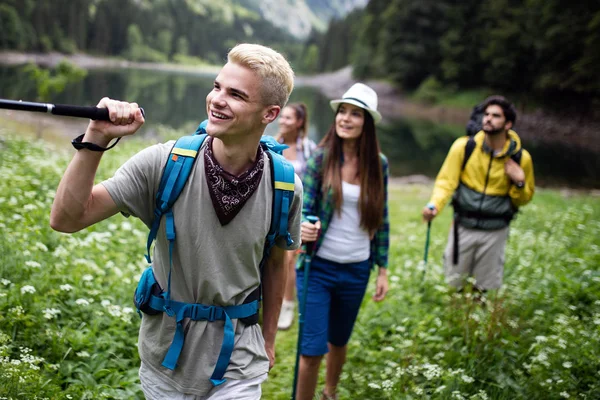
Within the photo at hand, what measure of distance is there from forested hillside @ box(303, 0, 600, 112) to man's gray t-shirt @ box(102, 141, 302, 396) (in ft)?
137

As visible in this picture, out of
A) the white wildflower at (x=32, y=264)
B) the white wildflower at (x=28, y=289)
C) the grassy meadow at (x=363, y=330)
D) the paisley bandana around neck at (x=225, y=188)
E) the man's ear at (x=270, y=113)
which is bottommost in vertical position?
the grassy meadow at (x=363, y=330)

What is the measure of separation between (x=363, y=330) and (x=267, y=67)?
13.7 feet

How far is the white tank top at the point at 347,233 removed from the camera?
14.5 feet

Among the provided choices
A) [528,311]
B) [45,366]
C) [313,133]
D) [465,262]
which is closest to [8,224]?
[45,366]

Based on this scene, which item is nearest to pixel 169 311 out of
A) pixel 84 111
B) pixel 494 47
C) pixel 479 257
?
pixel 84 111

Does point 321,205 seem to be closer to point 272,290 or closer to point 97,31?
point 272,290

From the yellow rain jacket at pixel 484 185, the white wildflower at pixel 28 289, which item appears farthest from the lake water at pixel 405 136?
the white wildflower at pixel 28 289

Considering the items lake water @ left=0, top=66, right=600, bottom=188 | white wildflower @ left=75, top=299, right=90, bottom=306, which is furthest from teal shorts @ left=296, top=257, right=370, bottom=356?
lake water @ left=0, top=66, right=600, bottom=188

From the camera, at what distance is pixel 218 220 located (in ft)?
8.34

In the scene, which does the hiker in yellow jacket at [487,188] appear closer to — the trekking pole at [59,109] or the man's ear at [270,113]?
the man's ear at [270,113]

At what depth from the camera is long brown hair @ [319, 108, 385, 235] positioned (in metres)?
4.46

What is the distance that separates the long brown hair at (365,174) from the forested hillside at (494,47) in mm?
39498

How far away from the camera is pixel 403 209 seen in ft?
50.7

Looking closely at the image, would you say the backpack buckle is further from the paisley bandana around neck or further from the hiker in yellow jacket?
the hiker in yellow jacket
